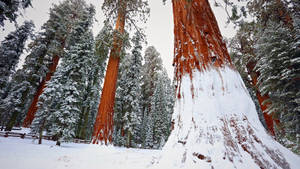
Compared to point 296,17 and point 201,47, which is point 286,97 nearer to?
point 296,17

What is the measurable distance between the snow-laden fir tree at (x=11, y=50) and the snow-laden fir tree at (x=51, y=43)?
1.08 metres

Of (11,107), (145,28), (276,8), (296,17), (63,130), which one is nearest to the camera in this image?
(296,17)

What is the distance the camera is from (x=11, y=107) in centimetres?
1312

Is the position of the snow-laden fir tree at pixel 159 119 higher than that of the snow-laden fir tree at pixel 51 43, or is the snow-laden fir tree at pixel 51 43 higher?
the snow-laden fir tree at pixel 51 43

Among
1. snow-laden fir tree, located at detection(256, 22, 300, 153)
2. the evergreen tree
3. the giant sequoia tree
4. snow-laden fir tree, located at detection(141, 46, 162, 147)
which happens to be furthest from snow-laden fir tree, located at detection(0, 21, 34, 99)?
snow-laden fir tree, located at detection(256, 22, 300, 153)

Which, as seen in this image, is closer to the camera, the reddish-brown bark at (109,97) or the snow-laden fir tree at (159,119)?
the reddish-brown bark at (109,97)

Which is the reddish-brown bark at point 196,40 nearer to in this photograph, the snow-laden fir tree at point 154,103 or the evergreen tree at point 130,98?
the evergreen tree at point 130,98

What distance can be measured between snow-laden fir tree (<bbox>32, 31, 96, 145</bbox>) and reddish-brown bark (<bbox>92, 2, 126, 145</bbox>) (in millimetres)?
4893

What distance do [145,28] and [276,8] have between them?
22.5ft

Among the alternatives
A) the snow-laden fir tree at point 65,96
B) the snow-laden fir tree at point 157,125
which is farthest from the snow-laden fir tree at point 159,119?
the snow-laden fir tree at point 65,96

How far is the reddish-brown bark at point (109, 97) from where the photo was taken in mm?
5339

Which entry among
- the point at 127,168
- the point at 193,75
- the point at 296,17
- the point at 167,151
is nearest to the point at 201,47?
the point at 193,75

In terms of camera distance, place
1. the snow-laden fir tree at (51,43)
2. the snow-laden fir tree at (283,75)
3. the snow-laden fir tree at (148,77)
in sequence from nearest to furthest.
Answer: the snow-laden fir tree at (283,75), the snow-laden fir tree at (51,43), the snow-laden fir tree at (148,77)

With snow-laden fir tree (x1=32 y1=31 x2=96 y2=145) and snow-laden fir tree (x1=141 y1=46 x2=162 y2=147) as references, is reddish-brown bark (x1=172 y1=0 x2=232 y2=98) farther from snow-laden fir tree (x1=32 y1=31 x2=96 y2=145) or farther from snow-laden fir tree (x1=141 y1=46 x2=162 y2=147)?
snow-laden fir tree (x1=141 y1=46 x2=162 y2=147)
